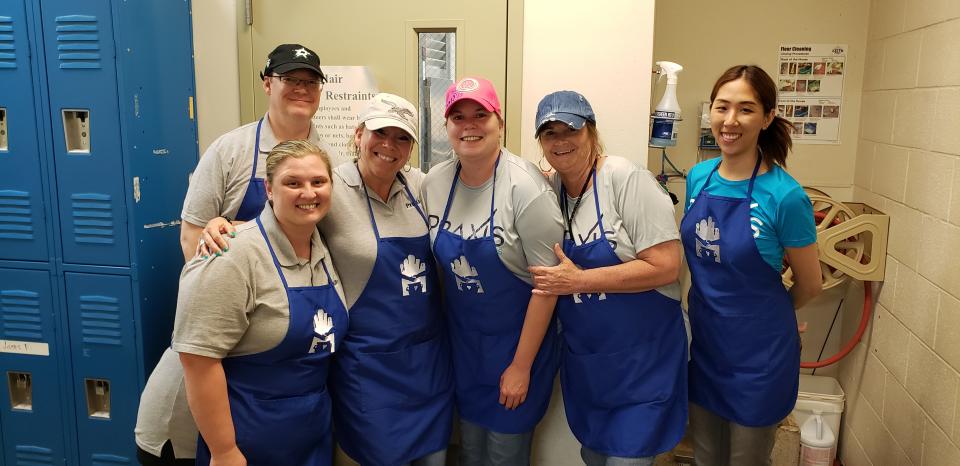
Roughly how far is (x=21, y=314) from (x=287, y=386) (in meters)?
1.45

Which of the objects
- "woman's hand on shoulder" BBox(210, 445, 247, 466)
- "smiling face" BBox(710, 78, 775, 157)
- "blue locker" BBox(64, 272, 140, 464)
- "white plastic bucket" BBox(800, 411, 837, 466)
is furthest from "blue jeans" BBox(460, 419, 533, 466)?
"white plastic bucket" BBox(800, 411, 837, 466)

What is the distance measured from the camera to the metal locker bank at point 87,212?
88.7 inches

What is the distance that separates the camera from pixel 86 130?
90.5 inches

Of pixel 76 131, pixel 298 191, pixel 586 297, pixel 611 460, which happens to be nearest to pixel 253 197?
pixel 298 191

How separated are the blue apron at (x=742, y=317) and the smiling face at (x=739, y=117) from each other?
3.2 inches

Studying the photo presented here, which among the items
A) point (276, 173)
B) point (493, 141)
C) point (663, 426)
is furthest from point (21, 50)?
point (663, 426)

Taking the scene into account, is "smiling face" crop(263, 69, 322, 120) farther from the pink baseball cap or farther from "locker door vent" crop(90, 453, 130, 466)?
"locker door vent" crop(90, 453, 130, 466)

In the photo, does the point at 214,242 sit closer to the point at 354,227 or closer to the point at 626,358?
the point at 354,227

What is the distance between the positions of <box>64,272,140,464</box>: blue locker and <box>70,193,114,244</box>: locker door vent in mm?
142

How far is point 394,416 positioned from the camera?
1.84 meters

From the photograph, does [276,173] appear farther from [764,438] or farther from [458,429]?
[764,438]

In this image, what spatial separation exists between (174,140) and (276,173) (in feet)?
3.64

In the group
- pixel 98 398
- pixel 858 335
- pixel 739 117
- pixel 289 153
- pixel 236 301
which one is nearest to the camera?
pixel 236 301

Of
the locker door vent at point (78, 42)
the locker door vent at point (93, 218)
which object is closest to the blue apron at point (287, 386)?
the locker door vent at point (93, 218)
